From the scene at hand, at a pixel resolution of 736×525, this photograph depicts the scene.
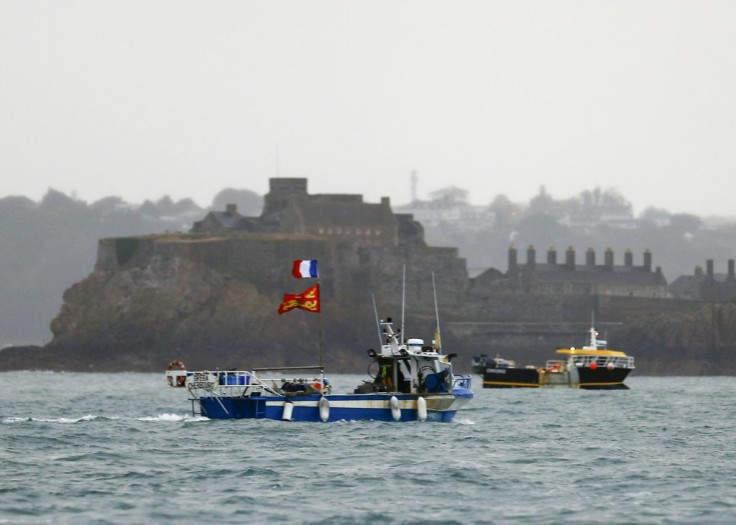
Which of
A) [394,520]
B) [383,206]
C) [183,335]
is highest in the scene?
[383,206]

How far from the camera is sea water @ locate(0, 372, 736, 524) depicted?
1210 inches

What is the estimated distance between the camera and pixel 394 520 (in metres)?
30.0

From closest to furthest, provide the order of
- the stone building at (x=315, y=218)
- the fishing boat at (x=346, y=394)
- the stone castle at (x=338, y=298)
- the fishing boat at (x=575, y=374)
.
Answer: the fishing boat at (x=346, y=394)
the fishing boat at (x=575, y=374)
the stone castle at (x=338, y=298)
the stone building at (x=315, y=218)

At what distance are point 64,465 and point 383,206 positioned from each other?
315 feet

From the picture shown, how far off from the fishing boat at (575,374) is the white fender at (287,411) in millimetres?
34715

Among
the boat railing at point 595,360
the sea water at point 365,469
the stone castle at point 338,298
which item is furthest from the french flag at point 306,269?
the stone castle at point 338,298

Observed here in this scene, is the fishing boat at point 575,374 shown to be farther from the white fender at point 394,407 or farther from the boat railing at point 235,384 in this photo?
the boat railing at point 235,384

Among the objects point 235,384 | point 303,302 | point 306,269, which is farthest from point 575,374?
point 303,302

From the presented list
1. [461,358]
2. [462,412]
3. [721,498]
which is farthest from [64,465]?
[461,358]

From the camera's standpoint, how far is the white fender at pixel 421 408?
1809 inches

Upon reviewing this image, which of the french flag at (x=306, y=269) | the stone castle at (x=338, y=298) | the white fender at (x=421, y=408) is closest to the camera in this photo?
the white fender at (x=421, y=408)

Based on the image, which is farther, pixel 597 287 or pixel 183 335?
pixel 597 287

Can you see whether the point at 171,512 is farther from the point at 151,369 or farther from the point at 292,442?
the point at 151,369

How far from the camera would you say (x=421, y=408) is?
45969 mm
